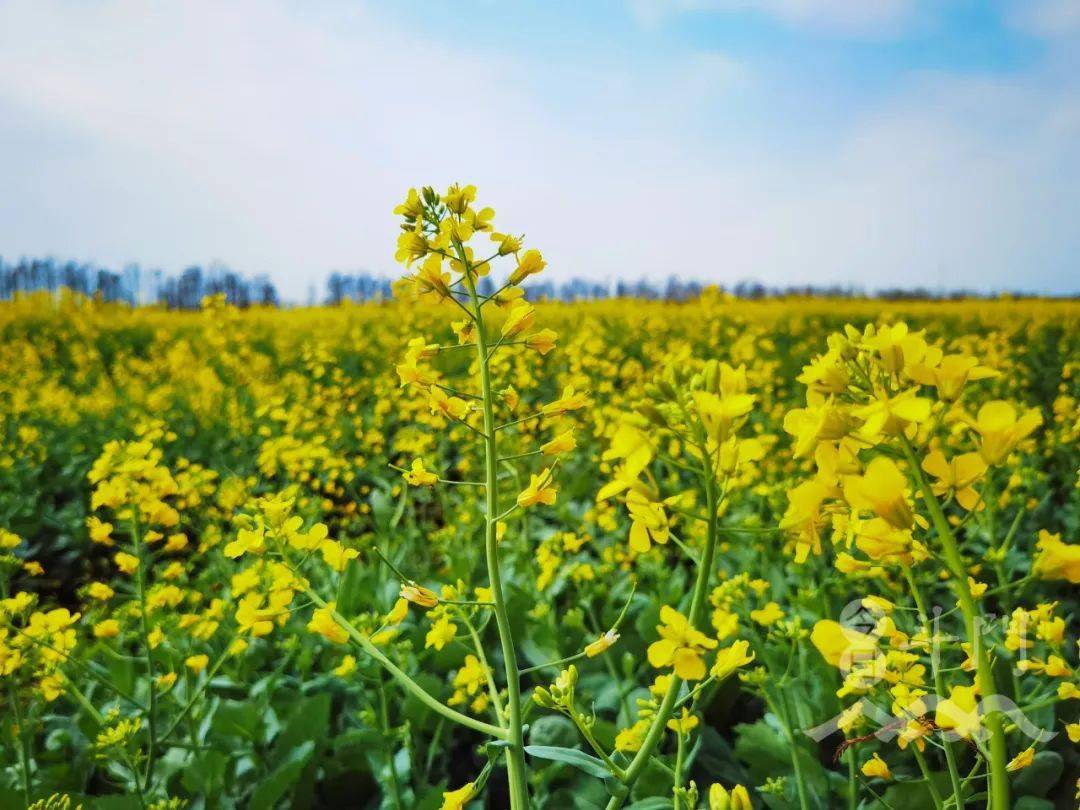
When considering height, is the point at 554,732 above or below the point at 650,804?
below

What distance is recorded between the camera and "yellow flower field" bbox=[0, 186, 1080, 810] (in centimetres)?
77

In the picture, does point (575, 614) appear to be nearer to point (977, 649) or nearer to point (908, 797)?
point (908, 797)

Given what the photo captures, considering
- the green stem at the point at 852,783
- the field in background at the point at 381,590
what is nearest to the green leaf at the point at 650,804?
the field in background at the point at 381,590

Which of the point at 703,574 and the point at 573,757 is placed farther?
the point at 573,757

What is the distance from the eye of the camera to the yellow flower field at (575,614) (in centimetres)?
77

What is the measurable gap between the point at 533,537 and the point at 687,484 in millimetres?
1540

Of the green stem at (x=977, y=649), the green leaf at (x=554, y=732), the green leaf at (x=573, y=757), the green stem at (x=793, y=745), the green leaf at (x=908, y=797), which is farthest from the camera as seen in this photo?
the green leaf at (x=554, y=732)

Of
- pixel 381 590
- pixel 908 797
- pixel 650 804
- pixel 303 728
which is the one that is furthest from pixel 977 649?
pixel 381 590

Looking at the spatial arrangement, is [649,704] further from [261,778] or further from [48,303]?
[48,303]

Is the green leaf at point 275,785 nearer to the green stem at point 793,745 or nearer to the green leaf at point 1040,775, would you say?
the green stem at point 793,745

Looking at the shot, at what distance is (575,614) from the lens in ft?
7.66

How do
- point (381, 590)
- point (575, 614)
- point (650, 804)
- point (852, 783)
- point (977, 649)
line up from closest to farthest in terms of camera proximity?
1. point (977, 649)
2. point (650, 804)
3. point (852, 783)
4. point (575, 614)
5. point (381, 590)

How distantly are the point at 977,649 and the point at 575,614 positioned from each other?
1.71 meters

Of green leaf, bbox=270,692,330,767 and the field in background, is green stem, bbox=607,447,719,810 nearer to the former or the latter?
the field in background
